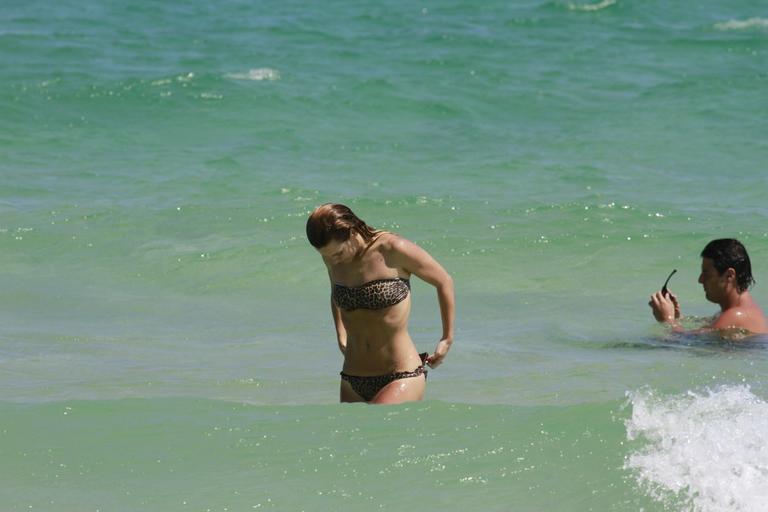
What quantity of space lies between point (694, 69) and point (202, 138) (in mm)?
8128

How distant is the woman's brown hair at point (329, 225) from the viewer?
227 inches

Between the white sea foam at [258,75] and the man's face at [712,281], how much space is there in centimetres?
1144

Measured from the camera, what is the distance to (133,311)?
9.65 meters

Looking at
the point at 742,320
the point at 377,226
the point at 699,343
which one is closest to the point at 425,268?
the point at 699,343

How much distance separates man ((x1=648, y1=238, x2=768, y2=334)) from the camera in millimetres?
8281

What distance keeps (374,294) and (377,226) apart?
6.62 metres

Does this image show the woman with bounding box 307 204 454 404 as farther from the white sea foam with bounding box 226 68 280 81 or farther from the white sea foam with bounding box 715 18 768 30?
the white sea foam with bounding box 715 18 768 30

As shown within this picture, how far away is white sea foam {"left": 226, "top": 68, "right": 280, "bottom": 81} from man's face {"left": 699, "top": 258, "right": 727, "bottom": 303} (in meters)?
11.4

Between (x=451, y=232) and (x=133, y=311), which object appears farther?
(x=451, y=232)

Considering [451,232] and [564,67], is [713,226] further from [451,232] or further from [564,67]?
[564,67]

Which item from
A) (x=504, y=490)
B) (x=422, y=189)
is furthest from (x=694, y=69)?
(x=504, y=490)

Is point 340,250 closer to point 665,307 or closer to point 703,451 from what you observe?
point 703,451

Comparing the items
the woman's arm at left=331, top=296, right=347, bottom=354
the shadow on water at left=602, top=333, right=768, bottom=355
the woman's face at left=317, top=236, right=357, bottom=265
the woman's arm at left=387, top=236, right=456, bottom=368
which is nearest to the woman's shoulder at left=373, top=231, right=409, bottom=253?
the woman's arm at left=387, top=236, right=456, bottom=368

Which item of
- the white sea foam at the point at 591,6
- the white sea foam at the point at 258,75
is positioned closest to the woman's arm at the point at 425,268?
the white sea foam at the point at 258,75
